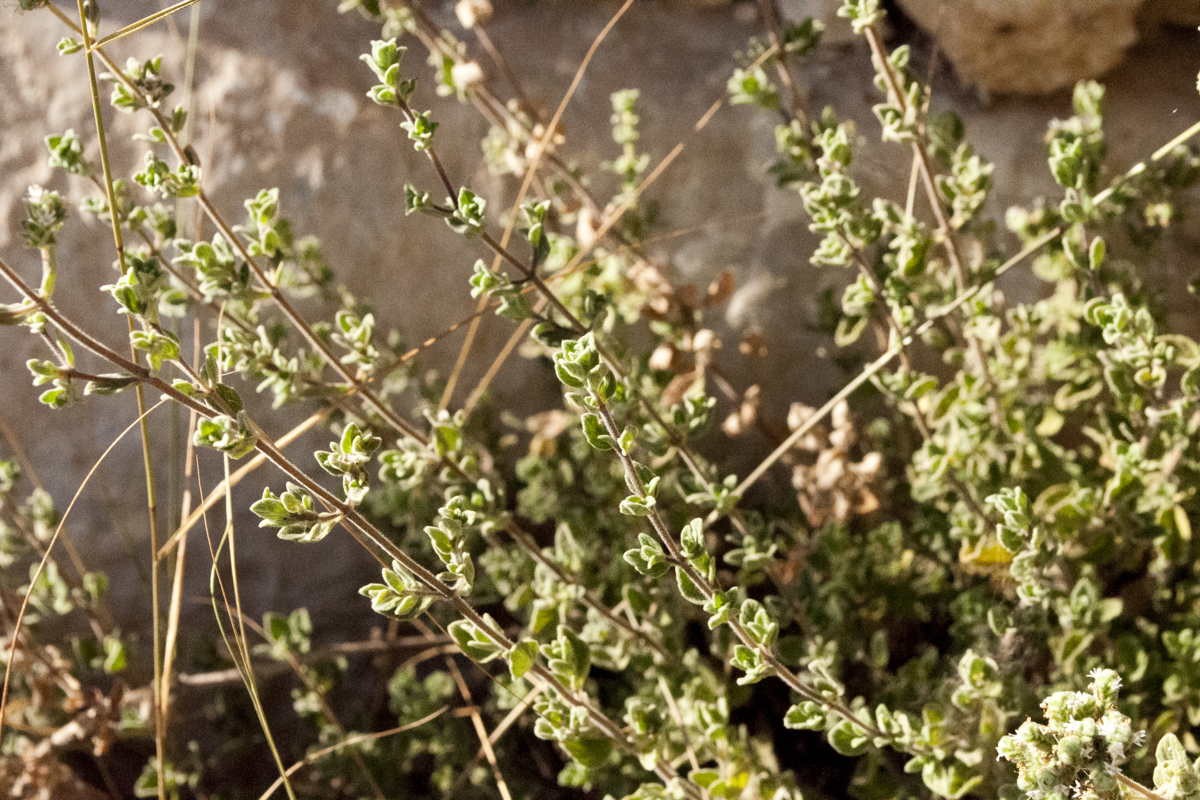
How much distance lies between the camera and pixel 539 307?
1624mm

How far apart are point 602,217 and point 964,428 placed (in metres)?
0.70

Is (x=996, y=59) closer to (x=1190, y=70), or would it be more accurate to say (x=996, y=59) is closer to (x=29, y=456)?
(x=1190, y=70)

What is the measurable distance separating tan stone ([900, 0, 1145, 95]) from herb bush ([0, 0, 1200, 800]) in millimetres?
236

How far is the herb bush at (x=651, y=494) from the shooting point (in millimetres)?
1393

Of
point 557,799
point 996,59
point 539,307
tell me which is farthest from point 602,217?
point 557,799

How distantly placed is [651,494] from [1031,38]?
61.5 inches

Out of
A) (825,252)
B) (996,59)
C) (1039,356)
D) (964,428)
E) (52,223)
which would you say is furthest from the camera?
(996,59)

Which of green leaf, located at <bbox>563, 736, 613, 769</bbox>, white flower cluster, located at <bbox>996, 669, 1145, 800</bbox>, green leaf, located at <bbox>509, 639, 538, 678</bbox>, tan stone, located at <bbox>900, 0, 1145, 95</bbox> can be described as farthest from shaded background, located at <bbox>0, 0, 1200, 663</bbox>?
white flower cluster, located at <bbox>996, 669, 1145, 800</bbox>

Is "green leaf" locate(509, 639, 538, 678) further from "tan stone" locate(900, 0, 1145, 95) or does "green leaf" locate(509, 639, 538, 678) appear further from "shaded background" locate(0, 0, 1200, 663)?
"tan stone" locate(900, 0, 1145, 95)

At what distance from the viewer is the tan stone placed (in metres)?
2.19

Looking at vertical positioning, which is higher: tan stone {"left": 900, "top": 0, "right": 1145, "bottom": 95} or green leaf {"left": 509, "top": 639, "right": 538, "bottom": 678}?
green leaf {"left": 509, "top": 639, "right": 538, "bottom": 678}

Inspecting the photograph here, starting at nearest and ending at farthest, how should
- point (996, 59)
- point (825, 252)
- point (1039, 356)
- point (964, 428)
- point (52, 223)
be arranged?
1. point (52, 223)
2. point (825, 252)
3. point (964, 428)
4. point (1039, 356)
5. point (996, 59)

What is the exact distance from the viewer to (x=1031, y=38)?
2244 mm

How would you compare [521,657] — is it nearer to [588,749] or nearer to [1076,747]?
[588,749]
